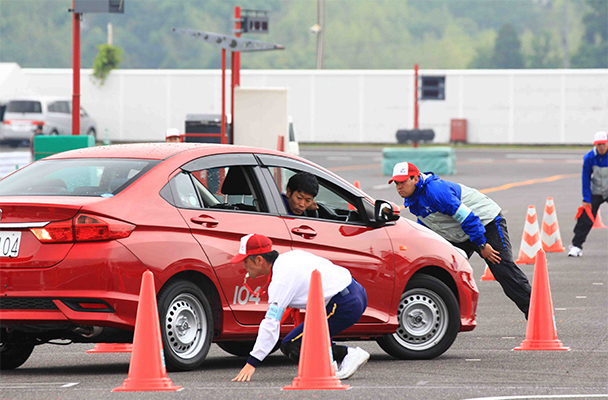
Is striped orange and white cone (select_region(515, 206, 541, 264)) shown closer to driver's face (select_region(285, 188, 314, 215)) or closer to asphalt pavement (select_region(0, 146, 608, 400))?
asphalt pavement (select_region(0, 146, 608, 400))

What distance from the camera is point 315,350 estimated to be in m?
6.46

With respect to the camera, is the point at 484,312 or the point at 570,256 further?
the point at 570,256

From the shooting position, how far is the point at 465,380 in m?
7.02

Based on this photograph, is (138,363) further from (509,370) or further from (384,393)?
(509,370)

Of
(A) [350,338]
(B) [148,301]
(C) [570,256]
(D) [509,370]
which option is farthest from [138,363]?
(C) [570,256]

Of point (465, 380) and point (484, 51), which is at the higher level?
point (484, 51)

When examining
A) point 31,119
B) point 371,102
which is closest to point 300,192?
point 31,119

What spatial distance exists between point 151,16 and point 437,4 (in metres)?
37.4

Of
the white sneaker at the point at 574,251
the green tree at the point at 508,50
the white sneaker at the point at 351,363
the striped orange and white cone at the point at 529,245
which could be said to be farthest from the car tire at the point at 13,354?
the green tree at the point at 508,50

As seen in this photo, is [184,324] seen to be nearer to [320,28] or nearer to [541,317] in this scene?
[541,317]

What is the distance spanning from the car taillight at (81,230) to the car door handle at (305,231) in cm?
146

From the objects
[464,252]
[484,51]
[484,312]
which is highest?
[484,51]

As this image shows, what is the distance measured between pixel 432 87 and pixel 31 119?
1568cm

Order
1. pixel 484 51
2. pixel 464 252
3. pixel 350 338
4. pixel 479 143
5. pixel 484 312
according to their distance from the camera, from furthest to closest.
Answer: pixel 484 51 < pixel 479 143 < pixel 484 312 < pixel 464 252 < pixel 350 338
